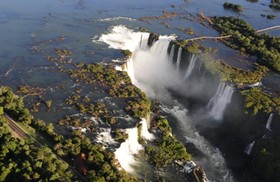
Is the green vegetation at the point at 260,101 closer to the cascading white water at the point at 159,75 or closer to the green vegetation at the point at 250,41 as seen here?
→ the cascading white water at the point at 159,75

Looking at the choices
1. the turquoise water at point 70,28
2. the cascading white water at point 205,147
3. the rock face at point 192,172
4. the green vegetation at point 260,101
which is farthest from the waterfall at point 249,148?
the turquoise water at point 70,28

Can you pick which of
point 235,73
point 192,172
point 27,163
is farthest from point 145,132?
point 235,73

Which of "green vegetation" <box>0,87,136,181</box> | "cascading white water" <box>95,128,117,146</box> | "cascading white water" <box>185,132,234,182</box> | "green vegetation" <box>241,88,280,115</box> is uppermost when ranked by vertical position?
"green vegetation" <box>241,88,280,115</box>

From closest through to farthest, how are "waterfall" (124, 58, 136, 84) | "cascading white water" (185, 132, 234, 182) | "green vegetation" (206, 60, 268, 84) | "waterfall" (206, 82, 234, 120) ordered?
"cascading white water" (185, 132, 234, 182)
"waterfall" (206, 82, 234, 120)
"green vegetation" (206, 60, 268, 84)
"waterfall" (124, 58, 136, 84)

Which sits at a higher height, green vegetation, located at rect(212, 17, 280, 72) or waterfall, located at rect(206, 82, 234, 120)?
green vegetation, located at rect(212, 17, 280, 72)

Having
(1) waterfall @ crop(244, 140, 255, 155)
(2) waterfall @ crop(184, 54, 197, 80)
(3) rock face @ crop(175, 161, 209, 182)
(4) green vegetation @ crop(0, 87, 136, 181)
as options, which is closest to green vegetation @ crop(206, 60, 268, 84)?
(2) waterfall @ crop(184, 54, 197, 80)

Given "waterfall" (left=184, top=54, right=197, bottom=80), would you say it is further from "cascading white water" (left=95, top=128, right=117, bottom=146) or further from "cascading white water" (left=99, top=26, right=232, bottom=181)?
"cascading white water" (left=95, top=128, right=117, bottom=146)

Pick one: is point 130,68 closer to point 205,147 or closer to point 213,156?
point 205,147
